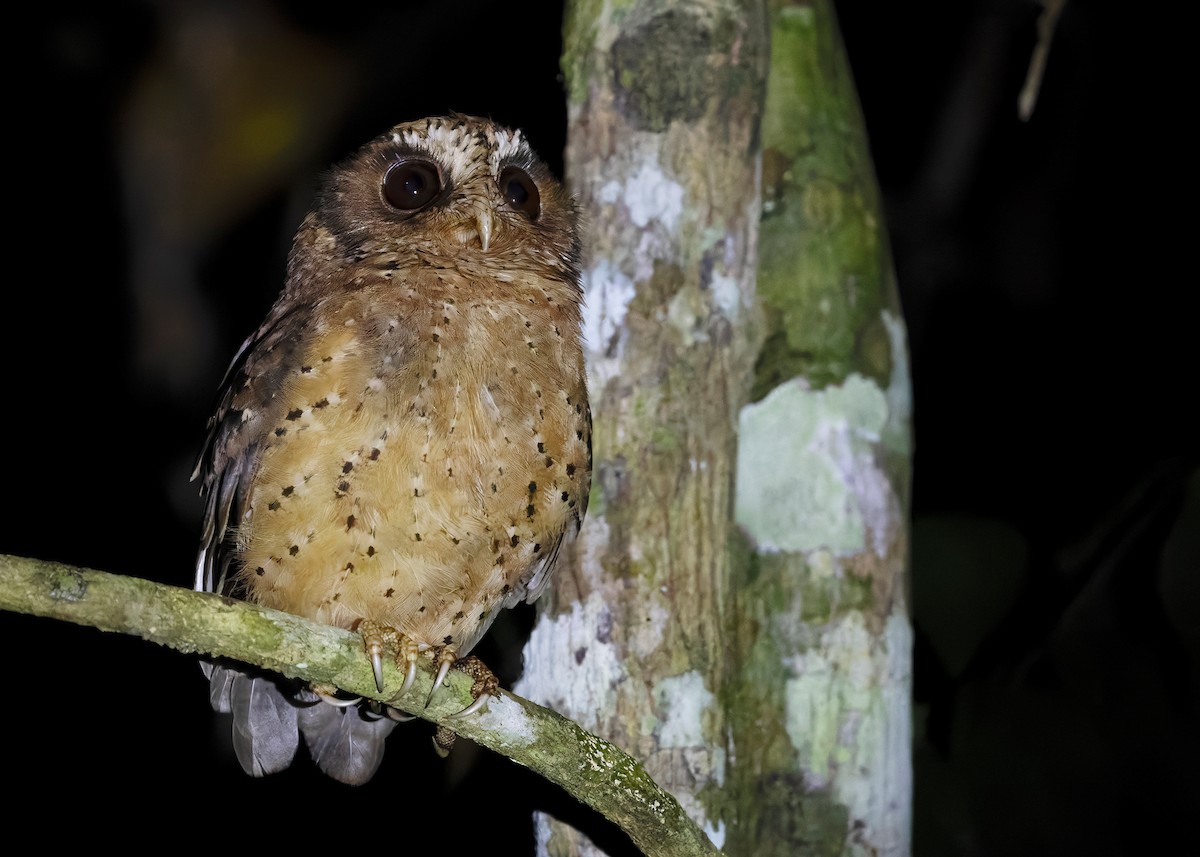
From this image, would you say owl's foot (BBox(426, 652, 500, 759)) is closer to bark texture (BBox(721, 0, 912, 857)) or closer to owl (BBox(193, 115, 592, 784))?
owl (BBox(193, 115, 592, 784))

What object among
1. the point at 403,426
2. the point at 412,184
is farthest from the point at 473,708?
the point at 412,184

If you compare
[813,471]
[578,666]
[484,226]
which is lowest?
[578,666]

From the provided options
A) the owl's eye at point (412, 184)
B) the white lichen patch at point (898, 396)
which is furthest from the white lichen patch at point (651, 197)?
the white lichen patch at point (898, 396)

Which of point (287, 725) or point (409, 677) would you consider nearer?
point (409, 677)

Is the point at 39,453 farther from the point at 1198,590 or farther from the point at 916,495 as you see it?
the point at 1198,590

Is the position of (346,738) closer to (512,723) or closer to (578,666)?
(578,666)

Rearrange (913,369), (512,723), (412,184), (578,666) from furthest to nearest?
(913,369) → (412,184) → (578,666) → (512,723)

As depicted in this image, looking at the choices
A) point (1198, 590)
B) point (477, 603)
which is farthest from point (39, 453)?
point (1198, 590)
